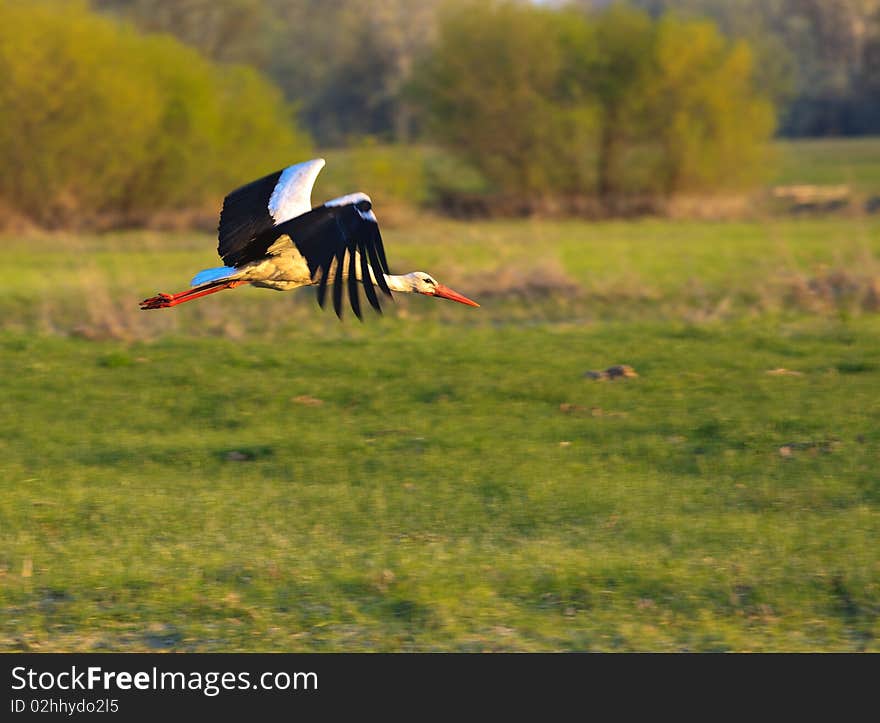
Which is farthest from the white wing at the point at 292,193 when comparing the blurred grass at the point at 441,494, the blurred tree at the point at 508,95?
the blurred tree at the point at 508,95

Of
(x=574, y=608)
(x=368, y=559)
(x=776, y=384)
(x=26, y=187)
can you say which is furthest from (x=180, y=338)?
(x=26, y=187)

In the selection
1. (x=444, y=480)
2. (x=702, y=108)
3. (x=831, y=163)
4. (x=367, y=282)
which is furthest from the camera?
(x=831, y=163)

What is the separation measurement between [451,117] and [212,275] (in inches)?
1125

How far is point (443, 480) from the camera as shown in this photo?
8.55 m

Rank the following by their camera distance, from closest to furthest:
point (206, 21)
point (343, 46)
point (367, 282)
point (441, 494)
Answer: point (367, 282) → point (441, 494) → point (206, 21) → point (343, 46)

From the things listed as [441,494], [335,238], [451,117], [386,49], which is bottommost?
[441,494]

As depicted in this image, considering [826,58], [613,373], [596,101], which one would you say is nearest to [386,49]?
[596,101]

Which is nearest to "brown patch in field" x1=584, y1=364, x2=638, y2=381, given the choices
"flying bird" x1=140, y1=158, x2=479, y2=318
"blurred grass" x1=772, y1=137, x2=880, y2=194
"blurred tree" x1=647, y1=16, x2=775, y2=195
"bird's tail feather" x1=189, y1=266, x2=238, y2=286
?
"flying bird" x1=140, y1=158, x2=479, y2=318

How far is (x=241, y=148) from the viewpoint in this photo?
34750 mm

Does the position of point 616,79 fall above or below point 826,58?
below

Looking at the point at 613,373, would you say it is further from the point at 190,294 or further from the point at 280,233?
the point at 190,294

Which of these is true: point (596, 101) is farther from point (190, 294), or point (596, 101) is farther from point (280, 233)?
point (280, 233)

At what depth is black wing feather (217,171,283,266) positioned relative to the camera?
8938 millimetres

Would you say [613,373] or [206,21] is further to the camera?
[206,21]
